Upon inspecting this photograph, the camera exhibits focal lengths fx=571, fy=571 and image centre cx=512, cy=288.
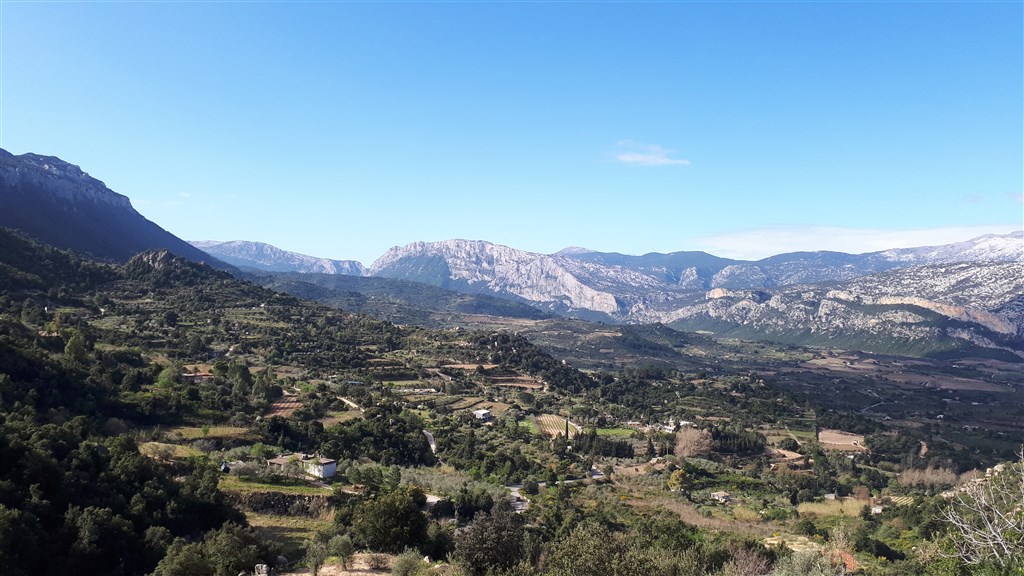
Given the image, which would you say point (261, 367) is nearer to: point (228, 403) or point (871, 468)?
point (228, 403)

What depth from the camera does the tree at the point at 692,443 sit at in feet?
222

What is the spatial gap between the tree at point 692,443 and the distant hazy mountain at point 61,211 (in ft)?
496

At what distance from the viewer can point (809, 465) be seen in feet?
217

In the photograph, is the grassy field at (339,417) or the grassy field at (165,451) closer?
the grassy field at (165,451)

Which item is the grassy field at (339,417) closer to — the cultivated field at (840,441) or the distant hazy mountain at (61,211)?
the cultivated field at (840,441)

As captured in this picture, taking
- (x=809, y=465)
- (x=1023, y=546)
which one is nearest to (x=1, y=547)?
(x=1023, y=546)

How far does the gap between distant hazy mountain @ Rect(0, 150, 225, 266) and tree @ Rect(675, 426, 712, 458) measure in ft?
496

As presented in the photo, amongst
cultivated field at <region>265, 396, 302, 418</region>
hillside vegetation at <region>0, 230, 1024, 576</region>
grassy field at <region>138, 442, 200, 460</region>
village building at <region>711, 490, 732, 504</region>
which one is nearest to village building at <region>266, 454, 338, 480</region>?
hillside vegetation at <region>0, 230, 1024, 576</region>

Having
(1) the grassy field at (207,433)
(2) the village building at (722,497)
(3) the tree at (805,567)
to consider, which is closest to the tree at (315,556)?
(3) the tree at (805,567)

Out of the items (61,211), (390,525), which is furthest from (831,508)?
(61,211)

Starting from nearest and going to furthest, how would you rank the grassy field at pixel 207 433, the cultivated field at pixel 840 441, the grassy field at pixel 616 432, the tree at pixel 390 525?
the tree at pixel 390 525 → the grassy field at pixel 207 433 → the grassy field at pixel 616 432 → the cultivated field at pixel 840 441

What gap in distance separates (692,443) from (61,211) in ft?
616

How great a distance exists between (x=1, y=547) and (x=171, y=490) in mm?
8756

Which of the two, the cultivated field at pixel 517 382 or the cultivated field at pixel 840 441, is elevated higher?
the cultivated field at pixel 517 382
